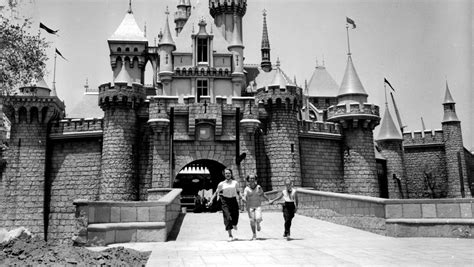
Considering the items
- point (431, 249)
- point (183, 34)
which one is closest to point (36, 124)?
point (183, 34)

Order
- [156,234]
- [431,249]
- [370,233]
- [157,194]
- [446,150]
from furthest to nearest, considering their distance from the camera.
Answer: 1. [446,150]
2. [157,194]
3. [370,233]
4. [156,234]
5. [431,249]

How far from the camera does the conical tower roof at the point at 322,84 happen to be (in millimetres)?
53781

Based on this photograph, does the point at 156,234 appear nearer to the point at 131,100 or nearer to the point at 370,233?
the point at 370,233

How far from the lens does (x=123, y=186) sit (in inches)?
1044

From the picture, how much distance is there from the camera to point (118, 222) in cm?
1145

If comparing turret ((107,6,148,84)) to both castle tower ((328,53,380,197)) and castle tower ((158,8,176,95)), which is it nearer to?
castle tower ((158,8,176,95))

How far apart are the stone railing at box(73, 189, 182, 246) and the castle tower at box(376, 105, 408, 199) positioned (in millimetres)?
27301

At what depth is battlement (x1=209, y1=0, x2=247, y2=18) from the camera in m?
37.0

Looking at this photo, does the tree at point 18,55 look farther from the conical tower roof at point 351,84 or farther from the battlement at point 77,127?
the conical tower roof at point 351,84

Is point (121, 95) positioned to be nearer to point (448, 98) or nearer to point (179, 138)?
point (179, 138)

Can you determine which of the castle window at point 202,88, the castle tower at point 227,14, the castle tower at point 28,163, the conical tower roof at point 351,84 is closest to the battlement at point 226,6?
the castle tower at point 227,14

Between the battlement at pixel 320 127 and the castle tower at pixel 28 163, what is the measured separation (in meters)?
15.1

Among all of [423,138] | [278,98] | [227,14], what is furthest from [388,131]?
[227,14]

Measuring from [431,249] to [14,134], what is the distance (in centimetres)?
2619
